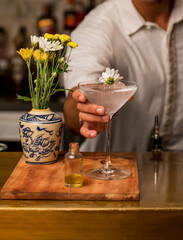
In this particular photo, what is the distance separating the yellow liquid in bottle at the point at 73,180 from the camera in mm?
1121

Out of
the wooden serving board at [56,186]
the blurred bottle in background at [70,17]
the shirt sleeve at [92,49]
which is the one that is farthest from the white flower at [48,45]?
the blurred bottle in background at [70,17]

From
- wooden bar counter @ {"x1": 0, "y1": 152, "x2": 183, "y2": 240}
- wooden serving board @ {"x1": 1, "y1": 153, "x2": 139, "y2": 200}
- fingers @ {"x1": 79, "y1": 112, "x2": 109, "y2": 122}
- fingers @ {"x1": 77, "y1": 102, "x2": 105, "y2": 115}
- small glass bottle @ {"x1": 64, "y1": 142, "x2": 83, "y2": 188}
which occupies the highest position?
fingers @ {"x1": 77, "y1": 102, "x2": 105, "y2": 115}

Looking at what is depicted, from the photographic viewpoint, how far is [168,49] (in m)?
2.08

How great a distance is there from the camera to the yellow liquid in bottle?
3.68 feet

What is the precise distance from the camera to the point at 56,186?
112cm

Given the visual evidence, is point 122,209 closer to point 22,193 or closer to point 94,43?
point 22,193

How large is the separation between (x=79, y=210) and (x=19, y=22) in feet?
8.36

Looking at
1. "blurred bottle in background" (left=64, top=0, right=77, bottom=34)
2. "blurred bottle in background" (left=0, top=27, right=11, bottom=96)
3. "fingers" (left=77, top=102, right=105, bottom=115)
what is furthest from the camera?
"blurred bottle in background" (left=0, top=27, right=11, bottom=96)

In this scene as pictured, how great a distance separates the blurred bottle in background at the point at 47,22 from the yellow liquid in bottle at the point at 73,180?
2148mm

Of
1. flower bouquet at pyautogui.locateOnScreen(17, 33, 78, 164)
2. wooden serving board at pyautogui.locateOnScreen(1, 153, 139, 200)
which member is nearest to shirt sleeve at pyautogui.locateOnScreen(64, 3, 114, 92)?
flower bouquet at pyautogui.locateOnScreen(17, 33, 78, 164)

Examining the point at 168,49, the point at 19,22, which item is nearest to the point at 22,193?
the point at 168,49

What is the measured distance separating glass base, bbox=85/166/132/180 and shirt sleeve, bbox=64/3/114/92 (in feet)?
2.10

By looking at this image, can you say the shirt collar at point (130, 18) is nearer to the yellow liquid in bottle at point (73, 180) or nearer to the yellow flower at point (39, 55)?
the yellow flower at point (39, 55)

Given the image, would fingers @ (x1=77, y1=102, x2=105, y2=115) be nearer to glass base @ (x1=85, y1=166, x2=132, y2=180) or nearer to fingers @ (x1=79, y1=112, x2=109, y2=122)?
fingers @ (x1=79, y1=112, x2=109, y2=122)
